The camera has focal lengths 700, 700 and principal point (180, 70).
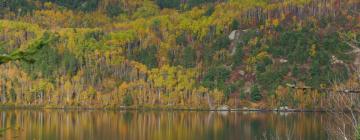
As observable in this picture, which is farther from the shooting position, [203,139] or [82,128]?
[82,128]

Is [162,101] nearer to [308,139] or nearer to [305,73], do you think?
[305,73]

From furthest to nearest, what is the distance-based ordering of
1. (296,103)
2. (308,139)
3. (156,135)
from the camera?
1. (296,103)
2. (156,135)
3. (308,139)

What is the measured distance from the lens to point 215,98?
19050cm

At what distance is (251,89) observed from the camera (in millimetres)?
190750

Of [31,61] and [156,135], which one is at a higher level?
[31,61]

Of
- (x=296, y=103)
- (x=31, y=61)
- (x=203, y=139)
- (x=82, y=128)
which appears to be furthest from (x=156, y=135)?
(x=296, y=103)

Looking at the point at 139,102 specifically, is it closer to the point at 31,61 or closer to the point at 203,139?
the point at 203,139

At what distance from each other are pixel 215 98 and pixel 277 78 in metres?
18.5

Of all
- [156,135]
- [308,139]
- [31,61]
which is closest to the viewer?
[31,61]

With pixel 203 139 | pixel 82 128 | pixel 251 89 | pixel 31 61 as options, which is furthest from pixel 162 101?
pixel 31 61

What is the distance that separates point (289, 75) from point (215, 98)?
23.0 metres

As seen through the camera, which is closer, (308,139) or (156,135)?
(308,139)

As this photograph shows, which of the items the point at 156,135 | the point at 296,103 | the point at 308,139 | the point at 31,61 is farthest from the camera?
the point at 296,103

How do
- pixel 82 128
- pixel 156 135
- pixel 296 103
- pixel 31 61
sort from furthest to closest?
pixel 296 103 → pixel 82 128 → pixel 156 135 → pixel 31 61
